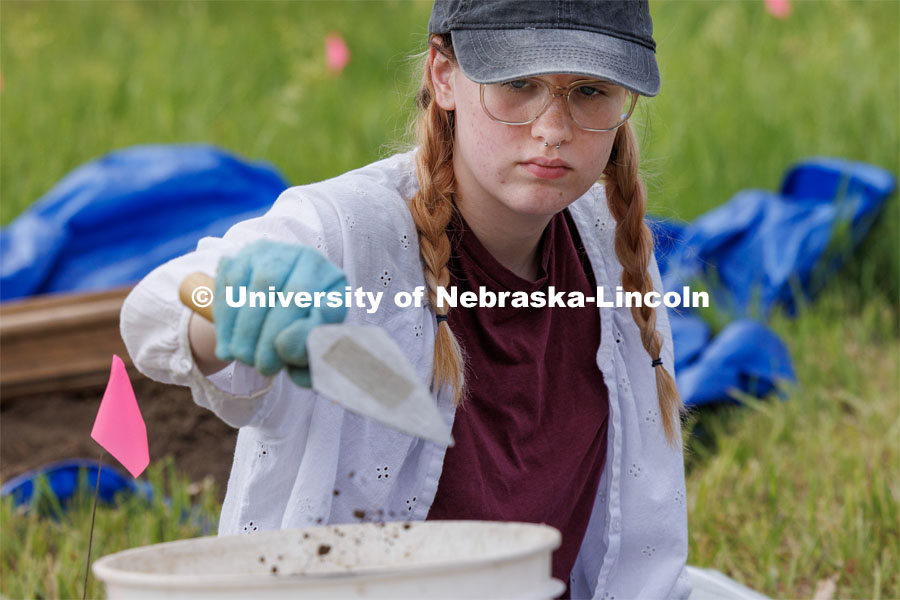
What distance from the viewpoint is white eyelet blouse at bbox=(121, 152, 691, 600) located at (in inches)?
47.6

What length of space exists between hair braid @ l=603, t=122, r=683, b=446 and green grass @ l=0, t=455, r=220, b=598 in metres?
1.00

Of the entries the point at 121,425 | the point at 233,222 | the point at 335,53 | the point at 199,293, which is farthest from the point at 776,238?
the point at 199,293

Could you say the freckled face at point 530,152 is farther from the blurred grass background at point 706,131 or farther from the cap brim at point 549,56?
the blurred grass background at point 706,131

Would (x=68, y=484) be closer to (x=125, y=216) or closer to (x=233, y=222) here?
(x=233, y=222)

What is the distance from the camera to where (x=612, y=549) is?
1757 mm

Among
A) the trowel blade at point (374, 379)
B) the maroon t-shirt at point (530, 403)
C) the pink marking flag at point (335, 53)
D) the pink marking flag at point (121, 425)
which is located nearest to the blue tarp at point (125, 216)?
the pink marking flag at point (335, 53)

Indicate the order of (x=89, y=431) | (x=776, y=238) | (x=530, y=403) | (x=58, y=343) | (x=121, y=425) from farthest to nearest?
(x=776, y=238) → (x=58, y=343) → (x=89, y=431) → (x=530, y=403) → (x=121, y=425)

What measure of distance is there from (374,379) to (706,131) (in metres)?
3.42

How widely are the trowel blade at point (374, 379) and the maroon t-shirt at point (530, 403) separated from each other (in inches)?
25.5

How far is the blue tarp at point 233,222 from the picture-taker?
3.28m

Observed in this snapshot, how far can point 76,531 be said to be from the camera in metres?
2.23

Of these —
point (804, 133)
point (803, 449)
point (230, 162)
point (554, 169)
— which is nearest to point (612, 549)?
point (554, 169)

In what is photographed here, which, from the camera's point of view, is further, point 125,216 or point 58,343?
point 125,216

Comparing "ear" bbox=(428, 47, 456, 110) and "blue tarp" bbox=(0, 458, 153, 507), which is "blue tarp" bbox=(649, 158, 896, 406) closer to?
"blue tarp" bbox=(0, 458, 153, 507)
